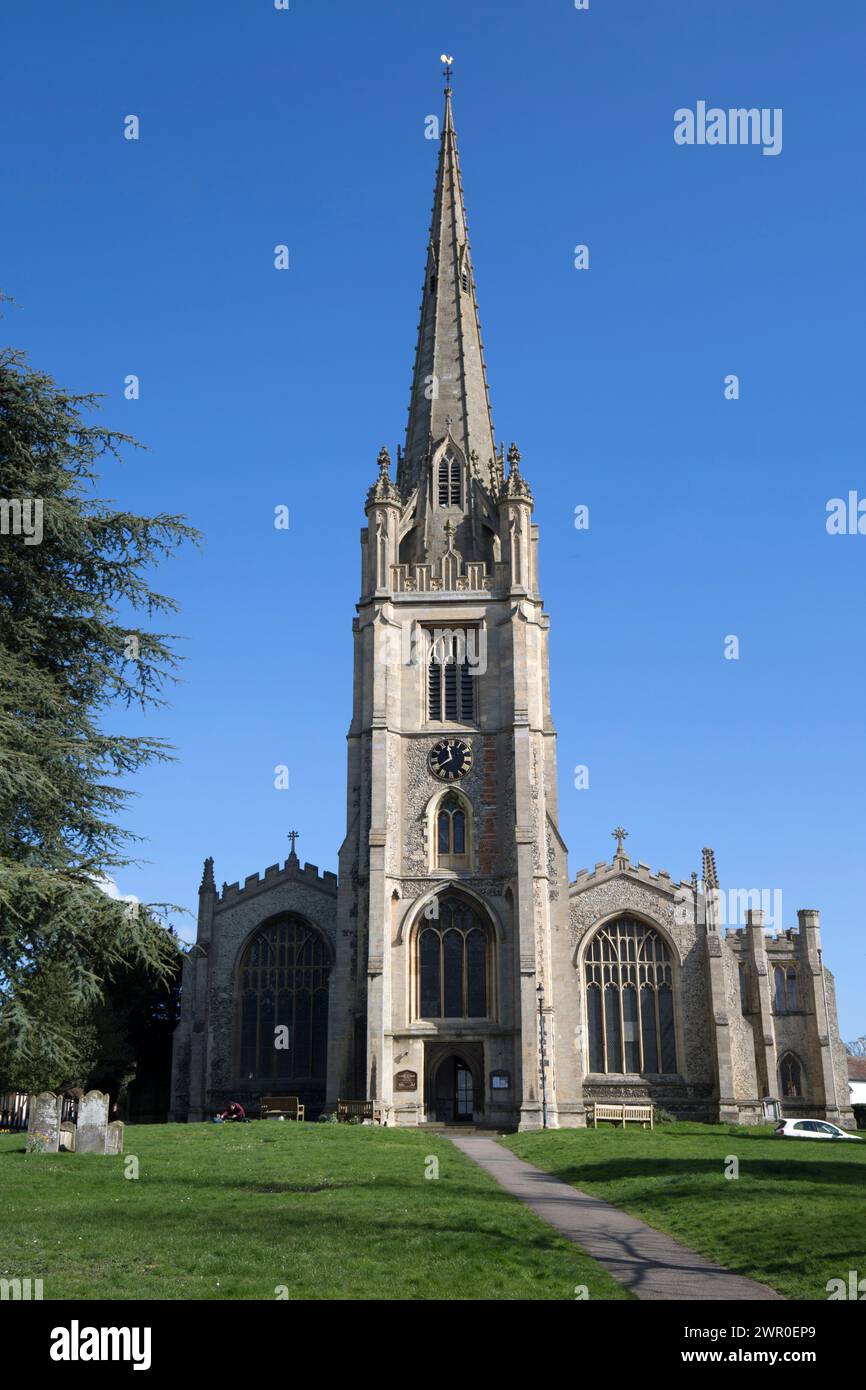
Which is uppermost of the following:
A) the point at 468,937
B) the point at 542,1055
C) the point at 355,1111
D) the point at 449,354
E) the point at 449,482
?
the point at 449,354

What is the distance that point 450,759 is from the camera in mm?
43875

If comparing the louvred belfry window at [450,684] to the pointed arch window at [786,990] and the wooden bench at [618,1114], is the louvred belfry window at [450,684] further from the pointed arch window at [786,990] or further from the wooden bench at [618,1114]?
the pointed arch window at [786,990]

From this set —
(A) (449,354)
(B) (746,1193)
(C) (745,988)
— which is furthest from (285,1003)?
(B) (746,1193)

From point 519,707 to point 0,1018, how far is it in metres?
31.1

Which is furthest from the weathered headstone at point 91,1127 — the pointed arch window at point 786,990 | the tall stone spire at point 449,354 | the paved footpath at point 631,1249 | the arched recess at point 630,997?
the pointed arch window at point 786,990

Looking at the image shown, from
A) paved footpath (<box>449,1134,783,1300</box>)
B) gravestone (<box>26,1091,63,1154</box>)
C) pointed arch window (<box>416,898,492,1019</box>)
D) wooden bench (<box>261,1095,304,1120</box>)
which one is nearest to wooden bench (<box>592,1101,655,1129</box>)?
pointed arch window (<box>416,898,492,1019</box>)

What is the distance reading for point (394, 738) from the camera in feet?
144

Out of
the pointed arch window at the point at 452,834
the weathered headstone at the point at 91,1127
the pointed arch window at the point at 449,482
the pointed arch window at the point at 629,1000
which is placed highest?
the pointed arch window at the point at 449,482

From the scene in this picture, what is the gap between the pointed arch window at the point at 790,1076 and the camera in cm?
4947

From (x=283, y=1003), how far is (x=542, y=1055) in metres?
10.6

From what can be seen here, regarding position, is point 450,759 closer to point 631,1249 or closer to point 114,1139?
point 114,1139

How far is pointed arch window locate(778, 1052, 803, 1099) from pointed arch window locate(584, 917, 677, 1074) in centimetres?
810

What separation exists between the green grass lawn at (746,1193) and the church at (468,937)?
→ 11.5m
